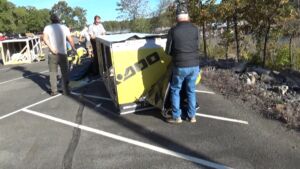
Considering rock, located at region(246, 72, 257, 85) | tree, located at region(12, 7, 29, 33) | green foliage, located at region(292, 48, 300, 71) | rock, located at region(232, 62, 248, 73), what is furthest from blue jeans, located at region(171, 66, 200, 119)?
tree, located at region(12, 7, 29, 33)

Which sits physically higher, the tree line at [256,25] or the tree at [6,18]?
the tree at [6,18]

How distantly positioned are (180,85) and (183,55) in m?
0.51

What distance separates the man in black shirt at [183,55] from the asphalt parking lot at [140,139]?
514 millimetres

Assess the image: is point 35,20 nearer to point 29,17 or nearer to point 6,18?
point 29,17

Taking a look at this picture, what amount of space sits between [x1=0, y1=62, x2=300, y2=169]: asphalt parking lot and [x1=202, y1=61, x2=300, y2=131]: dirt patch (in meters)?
0.26

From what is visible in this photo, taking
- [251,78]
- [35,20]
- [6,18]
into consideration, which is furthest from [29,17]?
[251,78]

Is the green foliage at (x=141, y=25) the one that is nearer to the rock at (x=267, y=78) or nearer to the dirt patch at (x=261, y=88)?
the dirt patch at (x=261, y=88)

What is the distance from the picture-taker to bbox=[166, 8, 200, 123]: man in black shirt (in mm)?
6066

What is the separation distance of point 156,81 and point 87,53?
991cm

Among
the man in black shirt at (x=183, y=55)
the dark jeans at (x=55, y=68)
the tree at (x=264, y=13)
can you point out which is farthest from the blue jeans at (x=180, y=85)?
the tree at (x=264, y=13)

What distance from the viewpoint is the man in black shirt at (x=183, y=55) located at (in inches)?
239

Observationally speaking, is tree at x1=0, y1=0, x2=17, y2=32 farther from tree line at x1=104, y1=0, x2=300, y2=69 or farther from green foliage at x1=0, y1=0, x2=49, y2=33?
tree line at x1=104, y1=0, x2=300, y2=69

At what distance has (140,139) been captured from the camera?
5.76 meters

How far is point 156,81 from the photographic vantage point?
7043 millimetres
